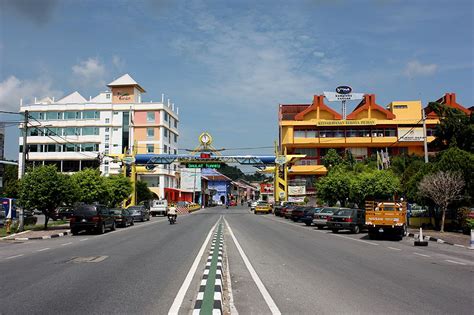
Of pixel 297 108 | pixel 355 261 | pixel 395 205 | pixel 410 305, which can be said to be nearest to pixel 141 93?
pixel 297 108

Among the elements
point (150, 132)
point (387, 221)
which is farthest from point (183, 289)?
point (150, 132)

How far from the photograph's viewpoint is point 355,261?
47.5 ft

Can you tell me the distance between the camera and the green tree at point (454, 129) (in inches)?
1412

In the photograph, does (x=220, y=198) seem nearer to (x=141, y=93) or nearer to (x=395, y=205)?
(x=141, y=93)

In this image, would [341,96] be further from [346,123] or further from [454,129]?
[454,129]

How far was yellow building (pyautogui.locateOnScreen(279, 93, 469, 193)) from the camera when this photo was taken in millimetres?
79438

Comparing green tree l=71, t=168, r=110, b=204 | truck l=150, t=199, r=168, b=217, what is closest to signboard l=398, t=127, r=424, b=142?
truck l=150, t=199, r=168, b=217

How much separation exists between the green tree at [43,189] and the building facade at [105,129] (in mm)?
50771

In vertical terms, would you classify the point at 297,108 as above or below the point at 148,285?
above

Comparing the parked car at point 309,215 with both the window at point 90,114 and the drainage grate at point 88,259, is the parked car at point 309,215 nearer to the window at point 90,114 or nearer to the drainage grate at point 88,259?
the drainage grate at point 88,259

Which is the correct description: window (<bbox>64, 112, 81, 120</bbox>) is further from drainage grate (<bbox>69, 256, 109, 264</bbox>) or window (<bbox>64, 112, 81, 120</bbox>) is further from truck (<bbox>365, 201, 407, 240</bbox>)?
drainage grate (<bbox>69, 256, 109, 264</bbox>)

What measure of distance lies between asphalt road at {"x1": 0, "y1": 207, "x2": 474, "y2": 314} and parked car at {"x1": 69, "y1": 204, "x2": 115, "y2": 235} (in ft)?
34.2

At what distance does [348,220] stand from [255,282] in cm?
1933

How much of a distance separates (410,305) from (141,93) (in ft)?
271
